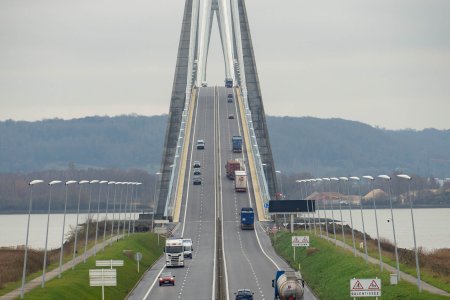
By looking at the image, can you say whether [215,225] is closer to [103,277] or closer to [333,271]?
[333,271]

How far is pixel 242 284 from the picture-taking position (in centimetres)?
9369

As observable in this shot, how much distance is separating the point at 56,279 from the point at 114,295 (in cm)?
511

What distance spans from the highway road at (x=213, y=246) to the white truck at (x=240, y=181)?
89cm

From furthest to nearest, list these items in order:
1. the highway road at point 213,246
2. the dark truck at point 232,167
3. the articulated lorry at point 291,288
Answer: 1. the dark truck at point 232,167
2. the highway road at point 213,246
3. the articulated lorry at point 291,288

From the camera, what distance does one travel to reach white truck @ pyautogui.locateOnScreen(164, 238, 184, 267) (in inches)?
4382

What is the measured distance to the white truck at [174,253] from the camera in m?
111

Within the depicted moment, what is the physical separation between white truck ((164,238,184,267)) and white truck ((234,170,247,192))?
56.5 metres

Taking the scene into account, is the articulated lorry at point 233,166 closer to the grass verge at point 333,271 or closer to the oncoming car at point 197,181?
the oncoming car at point 197,181

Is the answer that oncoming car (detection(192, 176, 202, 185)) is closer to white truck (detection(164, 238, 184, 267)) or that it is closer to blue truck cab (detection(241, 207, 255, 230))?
blue truck cab (detection(241, 207, 255, 230))

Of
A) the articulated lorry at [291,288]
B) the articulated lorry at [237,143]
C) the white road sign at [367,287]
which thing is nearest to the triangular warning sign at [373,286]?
the white road sign at [367,287]

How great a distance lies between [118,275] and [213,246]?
35102 millimetres

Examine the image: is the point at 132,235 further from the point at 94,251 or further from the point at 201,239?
the point at 94,251

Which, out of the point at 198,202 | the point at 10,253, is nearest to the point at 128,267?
the point at 10,253

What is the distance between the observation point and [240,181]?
17000cm
